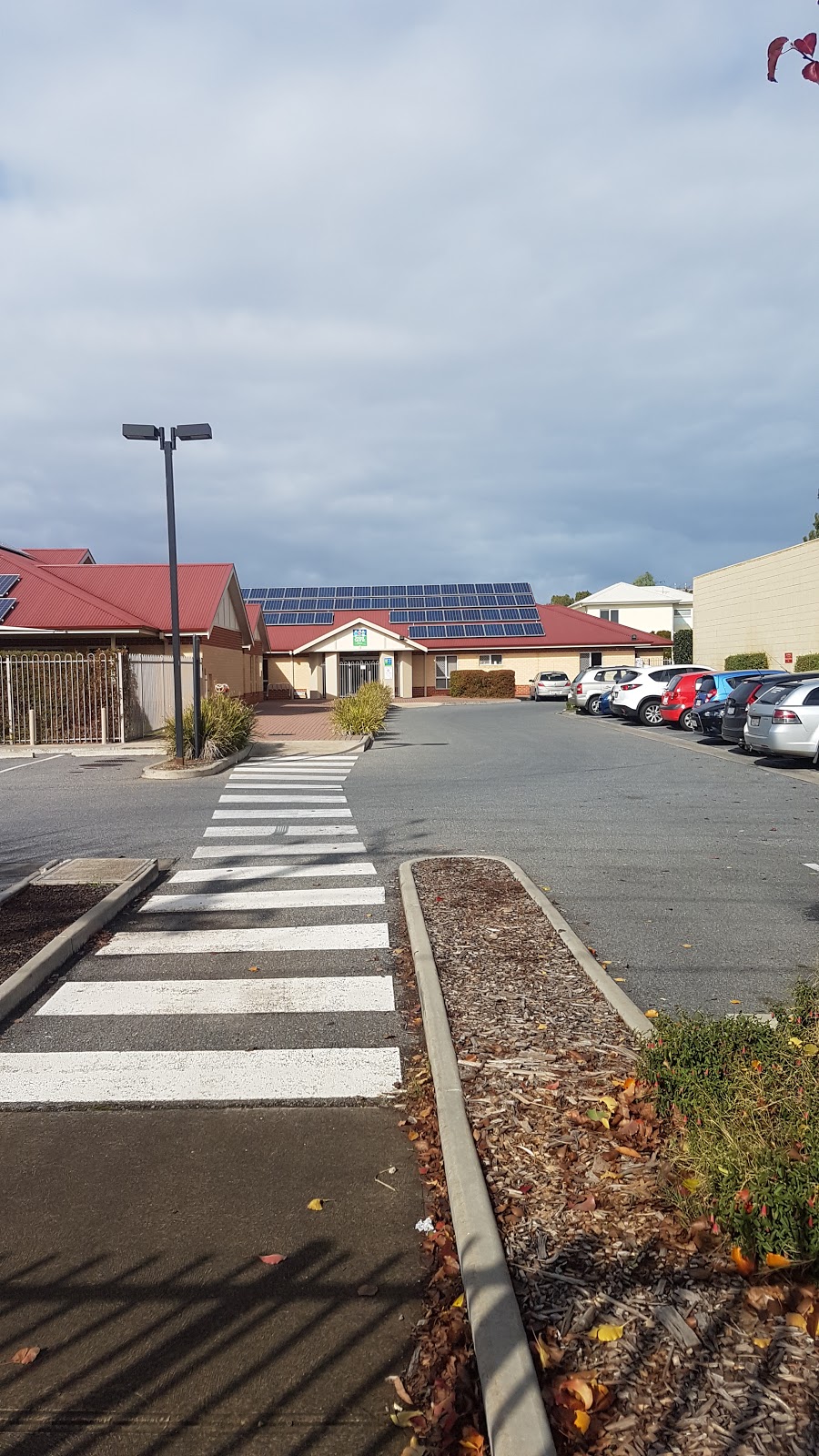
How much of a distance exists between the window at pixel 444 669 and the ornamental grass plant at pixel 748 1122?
5552 centimetres

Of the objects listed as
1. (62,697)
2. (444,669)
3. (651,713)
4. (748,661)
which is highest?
(444,669)

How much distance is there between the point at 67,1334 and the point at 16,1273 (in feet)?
1.44

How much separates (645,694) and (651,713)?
597mm

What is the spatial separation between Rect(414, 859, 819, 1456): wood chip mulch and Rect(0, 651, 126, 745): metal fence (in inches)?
738

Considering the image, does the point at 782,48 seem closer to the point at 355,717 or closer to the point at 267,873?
the point at 267,873

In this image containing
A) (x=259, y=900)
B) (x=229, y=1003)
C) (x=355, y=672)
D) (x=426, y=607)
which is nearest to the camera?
(x=229, y=1003)

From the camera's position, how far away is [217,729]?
65.1ft

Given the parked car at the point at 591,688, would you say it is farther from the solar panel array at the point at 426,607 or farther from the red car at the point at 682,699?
the solar panel array at the point at 426,607

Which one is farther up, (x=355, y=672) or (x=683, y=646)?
(x=683, y=646)

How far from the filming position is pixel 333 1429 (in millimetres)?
2715

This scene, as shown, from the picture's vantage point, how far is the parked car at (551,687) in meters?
53.2

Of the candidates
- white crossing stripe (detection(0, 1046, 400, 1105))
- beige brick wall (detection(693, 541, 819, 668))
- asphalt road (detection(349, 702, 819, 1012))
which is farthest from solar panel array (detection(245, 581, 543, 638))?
white crossing stripe (detection(0, 1046, 400, 1105))

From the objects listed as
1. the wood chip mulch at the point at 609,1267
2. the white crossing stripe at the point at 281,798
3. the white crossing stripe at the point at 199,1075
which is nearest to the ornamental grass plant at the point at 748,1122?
the wood chip mulch at the point at 609,1267

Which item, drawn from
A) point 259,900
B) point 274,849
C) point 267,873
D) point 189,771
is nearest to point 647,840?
point 274,849
